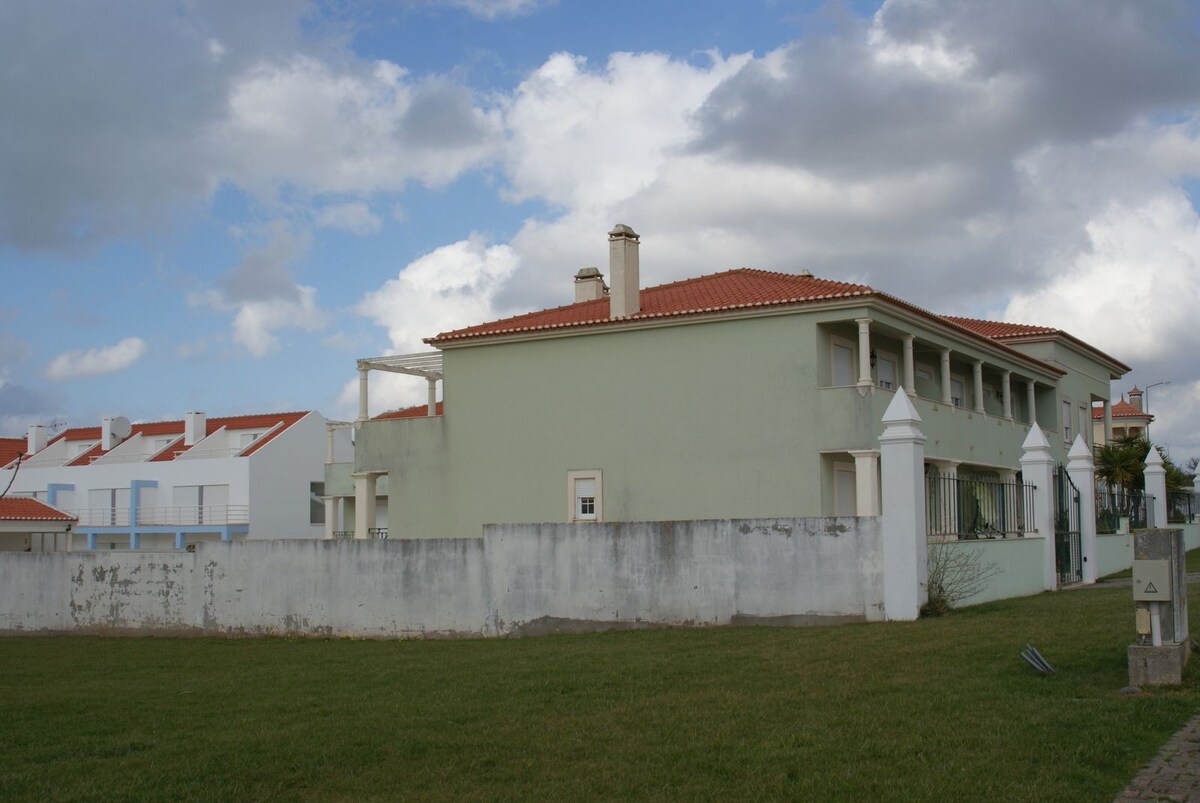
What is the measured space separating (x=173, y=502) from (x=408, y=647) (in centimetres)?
4383

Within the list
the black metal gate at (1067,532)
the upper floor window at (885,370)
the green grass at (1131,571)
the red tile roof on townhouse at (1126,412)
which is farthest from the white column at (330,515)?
the red tile roof on townhouse at (1126,412)

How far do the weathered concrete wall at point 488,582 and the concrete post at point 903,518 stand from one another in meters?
0.22

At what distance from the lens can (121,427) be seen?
65312 millimetres

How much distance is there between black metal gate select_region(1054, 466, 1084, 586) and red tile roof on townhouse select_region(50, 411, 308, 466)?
137 ft

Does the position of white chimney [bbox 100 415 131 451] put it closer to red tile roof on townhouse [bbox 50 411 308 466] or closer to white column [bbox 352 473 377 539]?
red tile roof on townhouse [bbox 50 411 308 466]

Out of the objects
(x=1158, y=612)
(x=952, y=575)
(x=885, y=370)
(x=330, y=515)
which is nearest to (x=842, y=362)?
(x=885, y=370)

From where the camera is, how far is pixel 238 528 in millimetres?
56188

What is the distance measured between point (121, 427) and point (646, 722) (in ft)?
201

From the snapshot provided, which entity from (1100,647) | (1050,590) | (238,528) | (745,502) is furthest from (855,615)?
(238,528)

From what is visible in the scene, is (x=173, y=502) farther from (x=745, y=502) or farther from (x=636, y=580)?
(x=636, y=580)

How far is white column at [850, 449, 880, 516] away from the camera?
25797 mm

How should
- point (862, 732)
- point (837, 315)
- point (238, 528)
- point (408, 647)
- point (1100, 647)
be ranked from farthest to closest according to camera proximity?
point (238, 528)
point (837, 315)
point (408, 647)
point (1100, 647)
point (862, 732)

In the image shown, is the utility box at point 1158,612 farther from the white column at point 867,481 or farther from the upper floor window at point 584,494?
the upper floor window at point 584,494

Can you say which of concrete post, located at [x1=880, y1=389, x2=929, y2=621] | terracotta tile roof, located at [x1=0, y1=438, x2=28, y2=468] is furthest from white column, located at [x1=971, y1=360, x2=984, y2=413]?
terracotta tile roof, located at [x1=0, y1=438, x2=28, y2=468]
